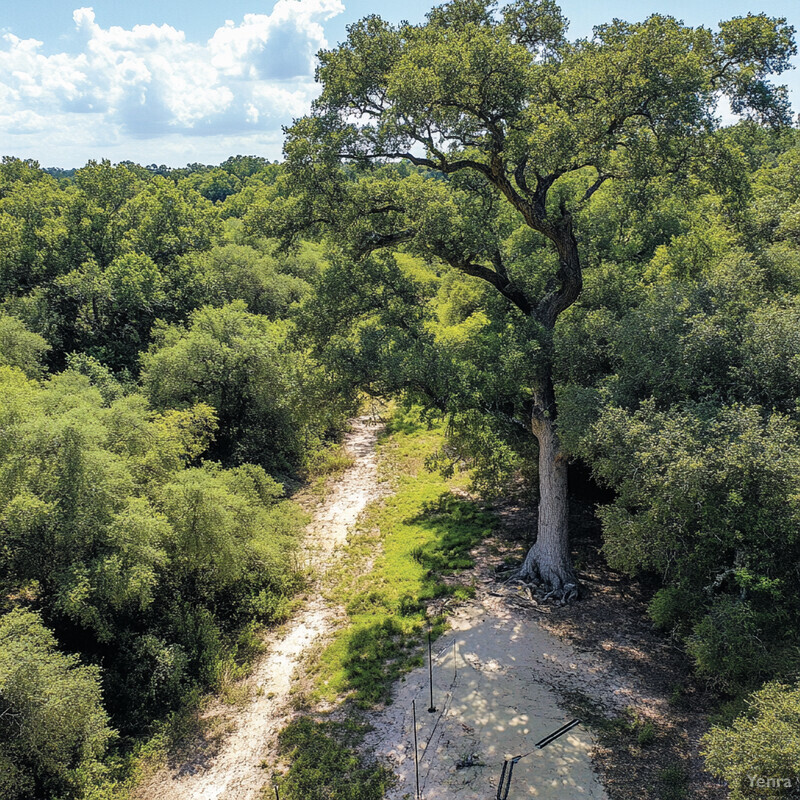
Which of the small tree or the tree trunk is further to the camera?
the tree trunk

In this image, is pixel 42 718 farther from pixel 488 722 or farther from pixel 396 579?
pixel 396 579

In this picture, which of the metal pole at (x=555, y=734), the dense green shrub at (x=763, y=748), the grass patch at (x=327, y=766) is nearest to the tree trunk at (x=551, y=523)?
the metal pole at (x=555, y=734)

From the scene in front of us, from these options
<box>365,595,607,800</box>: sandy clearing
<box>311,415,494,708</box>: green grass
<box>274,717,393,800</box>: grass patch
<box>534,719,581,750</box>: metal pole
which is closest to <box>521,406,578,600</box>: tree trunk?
<box>365,595,607,800</box>: sandy clearing

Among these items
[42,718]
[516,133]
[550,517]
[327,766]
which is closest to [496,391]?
[550,517]

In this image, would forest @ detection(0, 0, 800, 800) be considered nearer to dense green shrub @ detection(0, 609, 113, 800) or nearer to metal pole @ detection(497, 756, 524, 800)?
dense green shrub @ detection(0, 609, 113, 800)

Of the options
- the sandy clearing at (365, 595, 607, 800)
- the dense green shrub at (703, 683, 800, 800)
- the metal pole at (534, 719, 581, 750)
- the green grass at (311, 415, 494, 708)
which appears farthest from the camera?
the green grass at (311, 415, 494, 708)

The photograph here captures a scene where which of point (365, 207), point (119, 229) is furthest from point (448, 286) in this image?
point (119, 229)

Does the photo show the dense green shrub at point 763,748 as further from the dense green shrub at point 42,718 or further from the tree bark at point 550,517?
the dense green shrub at point 42,718
